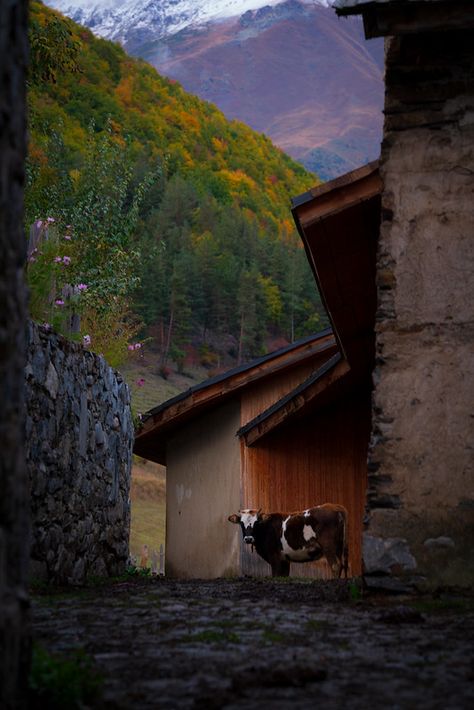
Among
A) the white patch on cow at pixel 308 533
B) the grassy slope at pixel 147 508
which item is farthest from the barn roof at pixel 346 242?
the grassy slope at pixel 147 508

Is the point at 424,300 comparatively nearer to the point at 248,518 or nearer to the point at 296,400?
the point at 248,518

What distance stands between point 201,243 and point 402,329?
61.1m

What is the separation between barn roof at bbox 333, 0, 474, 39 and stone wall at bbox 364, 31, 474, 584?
47cm

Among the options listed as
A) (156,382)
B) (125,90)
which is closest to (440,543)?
(156,382)

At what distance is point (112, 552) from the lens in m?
12.5

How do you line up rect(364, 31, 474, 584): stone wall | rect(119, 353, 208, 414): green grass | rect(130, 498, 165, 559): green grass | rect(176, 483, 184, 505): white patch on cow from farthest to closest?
1. rect(119, 353, 208, 414): green grass
2. rect(130, 498, 165, 559): green grass
3. rect(176, 483, 184, 505): white patch on cow
4. rect(364, 31, 474, 584): stone wall

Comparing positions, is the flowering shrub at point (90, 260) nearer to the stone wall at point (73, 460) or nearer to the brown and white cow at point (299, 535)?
the stone wall at point (73, 460)

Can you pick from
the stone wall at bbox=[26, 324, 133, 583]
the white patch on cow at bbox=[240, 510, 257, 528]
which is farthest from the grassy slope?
the stone wall at bbox=[26, 324, 133, 583]

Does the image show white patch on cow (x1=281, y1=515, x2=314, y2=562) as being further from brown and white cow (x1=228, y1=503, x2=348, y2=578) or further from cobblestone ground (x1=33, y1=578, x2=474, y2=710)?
cobblestone ground (x1=33, y1=578, x2=474, y2=710)

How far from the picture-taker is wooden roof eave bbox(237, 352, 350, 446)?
15.2 metres

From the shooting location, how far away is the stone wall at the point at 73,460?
9.11 meters

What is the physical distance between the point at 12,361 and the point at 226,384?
1315 cm

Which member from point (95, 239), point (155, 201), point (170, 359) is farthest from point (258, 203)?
point (95, 239)

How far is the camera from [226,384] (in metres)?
16.6
